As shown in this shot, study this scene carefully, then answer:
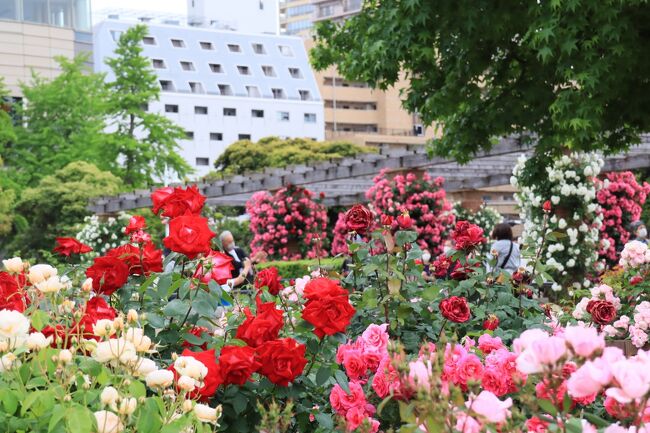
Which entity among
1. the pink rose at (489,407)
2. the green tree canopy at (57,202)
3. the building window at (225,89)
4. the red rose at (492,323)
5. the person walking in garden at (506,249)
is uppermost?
the building window at (225,89)

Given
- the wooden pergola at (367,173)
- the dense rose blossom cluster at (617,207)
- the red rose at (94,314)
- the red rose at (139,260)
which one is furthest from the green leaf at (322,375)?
the dense rose blossom cluster at (617,207)

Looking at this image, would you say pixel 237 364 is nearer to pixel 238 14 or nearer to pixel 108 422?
pixel 108 422

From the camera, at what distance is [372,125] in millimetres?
84500

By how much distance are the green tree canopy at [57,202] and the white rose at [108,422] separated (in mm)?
30305

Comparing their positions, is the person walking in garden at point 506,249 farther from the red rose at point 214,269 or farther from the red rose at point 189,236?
the red rose at point 189,236

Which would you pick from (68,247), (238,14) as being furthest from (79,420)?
(238,14)

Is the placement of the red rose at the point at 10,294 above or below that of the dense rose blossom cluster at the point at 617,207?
above

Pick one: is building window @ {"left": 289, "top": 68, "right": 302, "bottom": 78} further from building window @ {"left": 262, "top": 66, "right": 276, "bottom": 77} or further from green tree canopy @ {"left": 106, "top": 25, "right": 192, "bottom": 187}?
green tree canopy @ {"left": 106, "top": 25, "right": 192, "bottom": 187}

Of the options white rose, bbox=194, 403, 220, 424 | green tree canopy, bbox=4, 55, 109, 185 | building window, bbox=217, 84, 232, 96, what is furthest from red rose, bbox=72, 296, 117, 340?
building window, bbox=217, 84, 232, 96

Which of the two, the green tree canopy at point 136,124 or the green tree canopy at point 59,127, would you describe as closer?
the green tree canopy at point 136,124

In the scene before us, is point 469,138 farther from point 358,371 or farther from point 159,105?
point 159,105

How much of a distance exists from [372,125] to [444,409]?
8314 cm

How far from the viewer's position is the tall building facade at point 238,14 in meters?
84.8

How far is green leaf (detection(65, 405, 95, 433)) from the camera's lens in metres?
2.26
